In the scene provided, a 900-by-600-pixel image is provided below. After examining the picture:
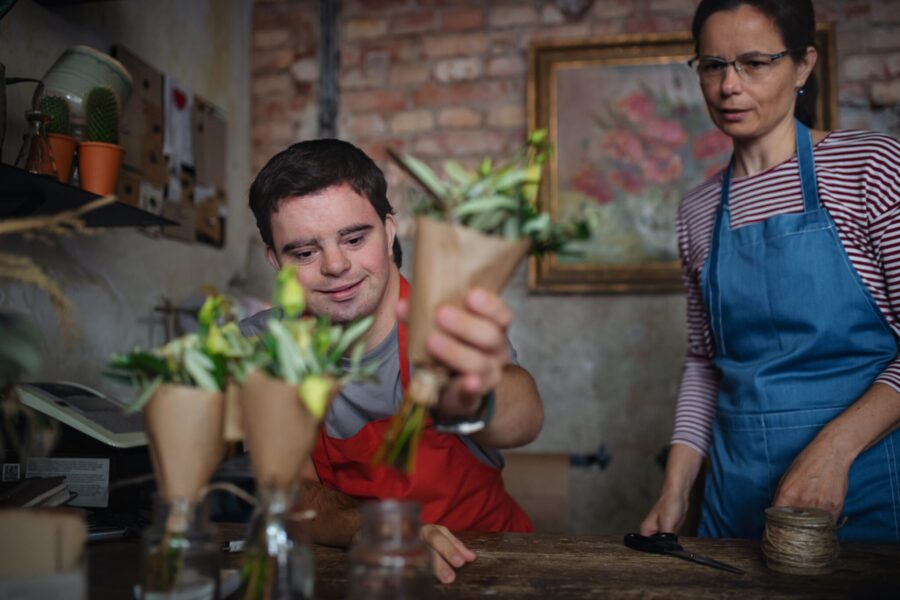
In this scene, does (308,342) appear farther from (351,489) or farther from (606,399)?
(606,399)

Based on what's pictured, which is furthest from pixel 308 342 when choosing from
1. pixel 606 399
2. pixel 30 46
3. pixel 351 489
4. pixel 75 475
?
pixel 606 399

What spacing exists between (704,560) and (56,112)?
1495 mm

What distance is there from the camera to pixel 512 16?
2.75 metres

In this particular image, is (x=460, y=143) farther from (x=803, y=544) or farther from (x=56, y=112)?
(x=803, y=544)

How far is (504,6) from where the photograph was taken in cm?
276

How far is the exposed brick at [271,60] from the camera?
2936 millimetres

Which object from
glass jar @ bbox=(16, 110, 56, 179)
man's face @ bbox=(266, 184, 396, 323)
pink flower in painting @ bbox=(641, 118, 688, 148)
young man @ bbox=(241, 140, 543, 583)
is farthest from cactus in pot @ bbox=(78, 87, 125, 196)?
pink flower in painting @ bbox=(641, 118, 688, 148)

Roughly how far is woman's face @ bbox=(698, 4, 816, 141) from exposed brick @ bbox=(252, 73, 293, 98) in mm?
1929

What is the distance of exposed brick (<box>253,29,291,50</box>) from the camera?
2939 mm

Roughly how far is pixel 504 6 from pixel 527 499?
1.87 metres

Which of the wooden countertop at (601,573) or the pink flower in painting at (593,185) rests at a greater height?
the pink flower in painting at (593,185)

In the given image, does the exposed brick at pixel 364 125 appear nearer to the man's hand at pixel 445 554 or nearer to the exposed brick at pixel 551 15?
the exposed brick at pixel 551 15

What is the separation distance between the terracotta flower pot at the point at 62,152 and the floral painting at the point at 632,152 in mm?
1674

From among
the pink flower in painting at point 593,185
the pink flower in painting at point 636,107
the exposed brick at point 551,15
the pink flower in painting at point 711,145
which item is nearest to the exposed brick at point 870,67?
the pink flower in painting at point 711,145
